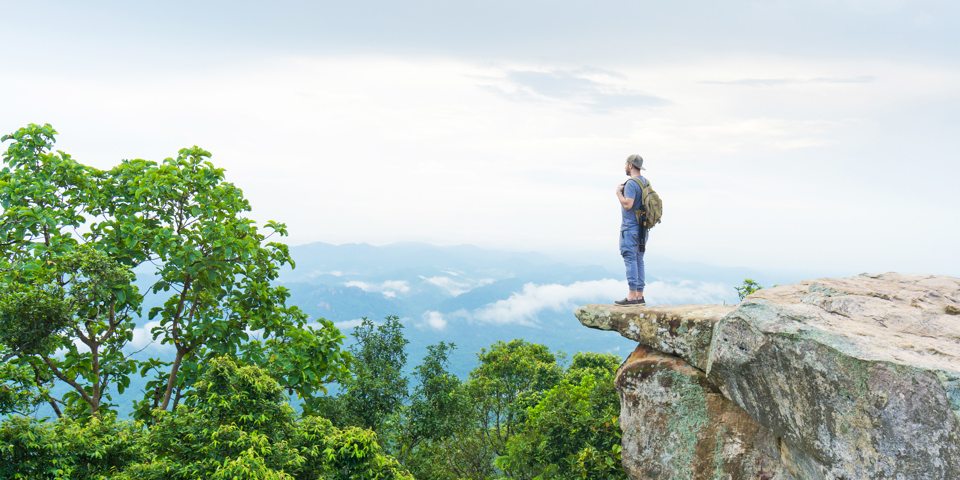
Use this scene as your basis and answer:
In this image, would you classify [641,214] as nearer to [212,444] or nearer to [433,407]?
[212,444]

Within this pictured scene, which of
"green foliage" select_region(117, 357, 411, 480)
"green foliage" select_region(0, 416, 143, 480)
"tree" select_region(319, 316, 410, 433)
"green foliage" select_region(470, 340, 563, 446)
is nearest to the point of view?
"green foliage" select_region(0, 416, 143, 480)

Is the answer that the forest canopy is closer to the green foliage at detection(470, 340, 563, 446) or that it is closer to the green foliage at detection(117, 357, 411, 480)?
the green foliage at detection(117, 357, 411, 480)

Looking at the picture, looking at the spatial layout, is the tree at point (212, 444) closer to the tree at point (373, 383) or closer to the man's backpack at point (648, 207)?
the tree at point (373, 383)

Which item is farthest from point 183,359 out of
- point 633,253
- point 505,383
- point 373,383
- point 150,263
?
point 505,383

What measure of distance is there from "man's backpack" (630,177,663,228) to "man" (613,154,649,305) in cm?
7

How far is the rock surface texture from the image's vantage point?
20.4 feet

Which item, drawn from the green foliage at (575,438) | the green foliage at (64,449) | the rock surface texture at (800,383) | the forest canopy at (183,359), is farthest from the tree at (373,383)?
the rock surface texture at (800,383)

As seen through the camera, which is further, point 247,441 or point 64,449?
point 247,441

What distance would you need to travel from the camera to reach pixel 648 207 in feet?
36.1

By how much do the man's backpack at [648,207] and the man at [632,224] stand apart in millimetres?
67

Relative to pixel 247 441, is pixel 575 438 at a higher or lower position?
lower

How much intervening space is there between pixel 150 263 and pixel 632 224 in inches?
463

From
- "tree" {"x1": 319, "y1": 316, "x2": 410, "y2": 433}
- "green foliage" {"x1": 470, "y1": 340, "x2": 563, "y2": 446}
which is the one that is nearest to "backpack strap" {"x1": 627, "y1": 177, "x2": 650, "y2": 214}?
"tree" {"x1": 319, "y1": 316, "x2": 410, "y2": 433}

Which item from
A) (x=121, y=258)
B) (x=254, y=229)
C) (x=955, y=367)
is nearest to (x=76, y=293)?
(x=121, y=258)
